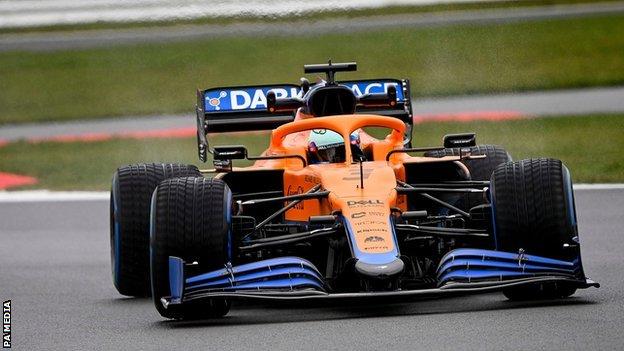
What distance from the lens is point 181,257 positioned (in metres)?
10.1

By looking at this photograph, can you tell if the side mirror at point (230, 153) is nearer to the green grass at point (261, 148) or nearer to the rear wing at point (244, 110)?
the rear wing at point (244, 110)

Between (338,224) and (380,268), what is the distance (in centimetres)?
71

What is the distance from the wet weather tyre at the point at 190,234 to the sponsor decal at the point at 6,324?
949mm

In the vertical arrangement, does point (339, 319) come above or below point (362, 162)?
below

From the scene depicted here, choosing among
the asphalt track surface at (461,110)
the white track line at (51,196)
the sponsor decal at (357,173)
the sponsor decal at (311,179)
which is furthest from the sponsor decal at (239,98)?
the asphalt track surface at (461,110)

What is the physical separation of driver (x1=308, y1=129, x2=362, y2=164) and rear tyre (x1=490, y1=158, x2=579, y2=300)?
1.63 meters

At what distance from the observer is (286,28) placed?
26.1 meters

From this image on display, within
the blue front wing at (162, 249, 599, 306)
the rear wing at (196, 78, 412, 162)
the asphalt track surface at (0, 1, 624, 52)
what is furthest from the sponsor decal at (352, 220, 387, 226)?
the asphalt track surface at (0, 1, 624, 52)

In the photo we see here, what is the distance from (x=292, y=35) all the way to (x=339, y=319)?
16699 millimetres

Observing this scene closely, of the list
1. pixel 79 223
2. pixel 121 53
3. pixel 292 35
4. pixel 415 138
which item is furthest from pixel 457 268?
pixel 121 53

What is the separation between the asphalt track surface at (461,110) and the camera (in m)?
23.8

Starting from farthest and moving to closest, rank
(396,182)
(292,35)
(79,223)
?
(292,35) → (79,223) → (396,182)

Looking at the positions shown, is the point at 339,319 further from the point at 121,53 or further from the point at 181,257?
the point at 121,53

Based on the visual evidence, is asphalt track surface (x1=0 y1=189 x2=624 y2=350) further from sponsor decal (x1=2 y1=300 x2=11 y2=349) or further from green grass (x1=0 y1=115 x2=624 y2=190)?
green grass (x1=0 y1=115 x2=624 y2=190)
